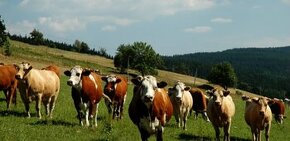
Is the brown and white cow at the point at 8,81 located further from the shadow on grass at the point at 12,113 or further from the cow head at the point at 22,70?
the cow head at the point at 22,70

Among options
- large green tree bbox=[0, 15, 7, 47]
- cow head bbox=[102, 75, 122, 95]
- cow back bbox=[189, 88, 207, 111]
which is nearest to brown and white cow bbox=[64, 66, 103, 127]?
cow head bbox=[102, 75, 122, 95]

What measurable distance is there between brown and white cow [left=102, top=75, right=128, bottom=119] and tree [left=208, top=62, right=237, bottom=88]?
117679 mm

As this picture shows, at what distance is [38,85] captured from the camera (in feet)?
66.4

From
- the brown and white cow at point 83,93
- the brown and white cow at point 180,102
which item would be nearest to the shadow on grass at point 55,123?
the brown and white cow at point 83,93

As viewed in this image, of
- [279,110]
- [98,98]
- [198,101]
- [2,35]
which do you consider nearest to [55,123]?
[98,98]

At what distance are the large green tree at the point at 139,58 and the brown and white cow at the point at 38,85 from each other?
3967 inches

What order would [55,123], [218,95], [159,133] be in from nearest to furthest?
[159,133] → [55,123] → [218,95]

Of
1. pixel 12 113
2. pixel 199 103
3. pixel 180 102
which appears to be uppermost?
pixel 180 102

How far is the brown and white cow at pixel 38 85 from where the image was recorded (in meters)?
20.0

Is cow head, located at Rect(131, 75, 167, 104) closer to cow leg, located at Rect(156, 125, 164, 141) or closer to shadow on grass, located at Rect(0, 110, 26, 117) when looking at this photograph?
cow leg, located at Rect(156, 125, 164, 141)

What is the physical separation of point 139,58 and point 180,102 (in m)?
105

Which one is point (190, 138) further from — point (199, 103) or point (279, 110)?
point (279, 110)

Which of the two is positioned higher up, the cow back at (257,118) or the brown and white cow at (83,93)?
the brown and white cow at (83,93)

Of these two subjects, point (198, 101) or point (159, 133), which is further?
point (198, 101)
